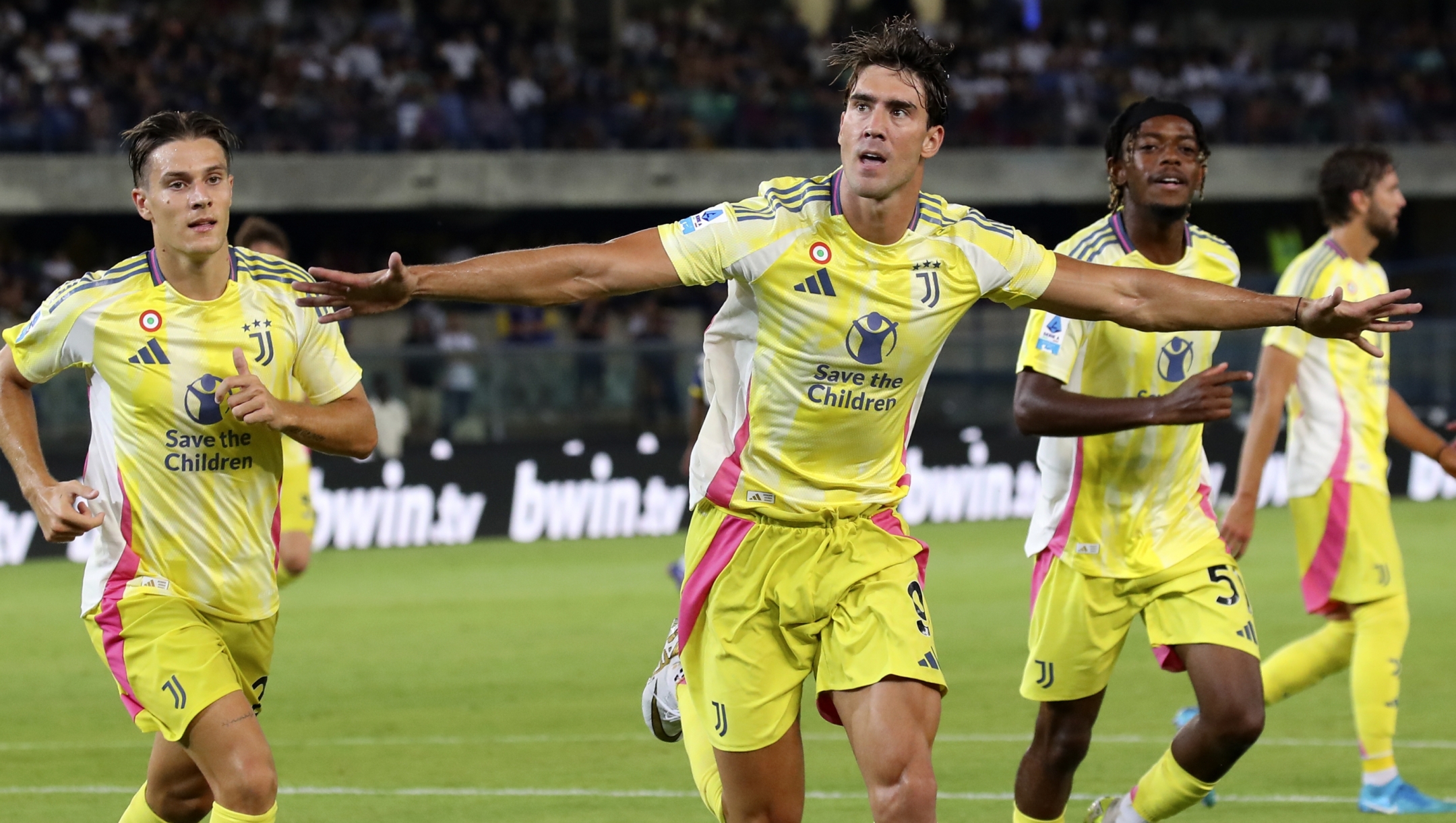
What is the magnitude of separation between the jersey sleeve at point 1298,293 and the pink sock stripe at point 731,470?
2.86 metres

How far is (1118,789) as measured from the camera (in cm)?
741

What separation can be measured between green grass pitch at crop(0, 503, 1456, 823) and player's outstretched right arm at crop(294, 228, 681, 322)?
10.2 ft

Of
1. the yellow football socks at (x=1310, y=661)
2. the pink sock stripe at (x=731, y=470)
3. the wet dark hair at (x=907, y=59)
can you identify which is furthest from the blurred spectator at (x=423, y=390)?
the wet dark hair at (x=907, y=59)

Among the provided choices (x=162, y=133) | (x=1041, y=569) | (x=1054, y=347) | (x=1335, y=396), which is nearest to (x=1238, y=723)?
(x=1041, y=569)

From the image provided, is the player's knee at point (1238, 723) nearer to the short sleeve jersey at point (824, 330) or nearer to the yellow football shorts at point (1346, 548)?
the short sleeve jersey at point (824, 330)

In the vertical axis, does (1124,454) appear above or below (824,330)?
below

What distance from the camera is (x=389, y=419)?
18609mm

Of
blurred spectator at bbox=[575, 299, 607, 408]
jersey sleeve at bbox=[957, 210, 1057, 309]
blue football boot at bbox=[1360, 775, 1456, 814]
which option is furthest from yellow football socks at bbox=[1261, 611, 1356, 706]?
blurred spectator at bbox=[575, 299, 607, 408]

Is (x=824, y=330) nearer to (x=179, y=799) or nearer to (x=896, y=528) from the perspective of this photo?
(x=896, y=528)

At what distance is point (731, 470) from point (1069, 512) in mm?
1463

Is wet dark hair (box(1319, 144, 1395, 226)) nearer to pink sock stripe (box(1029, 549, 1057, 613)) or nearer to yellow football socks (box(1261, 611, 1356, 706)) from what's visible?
yellow football socks (box(1261, 611, 1356, 706))

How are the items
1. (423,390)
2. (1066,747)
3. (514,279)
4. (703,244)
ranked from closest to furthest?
(514,279), (703,244), (1066,747), (423,390)

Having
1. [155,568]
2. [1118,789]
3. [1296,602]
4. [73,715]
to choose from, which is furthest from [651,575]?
[155,568]

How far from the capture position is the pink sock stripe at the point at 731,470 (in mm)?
4926
